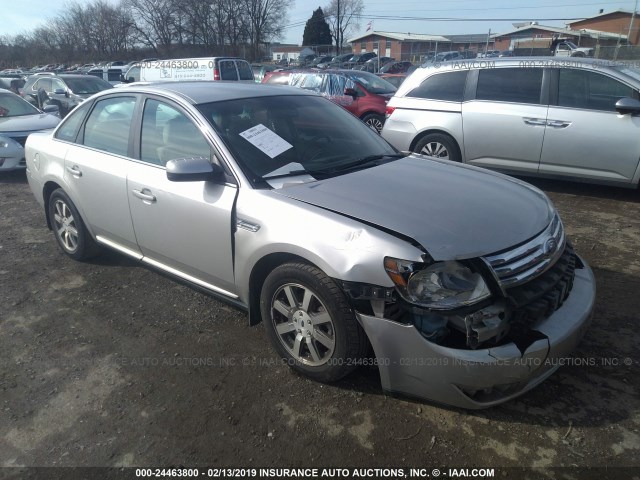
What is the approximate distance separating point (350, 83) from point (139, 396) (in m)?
10.1

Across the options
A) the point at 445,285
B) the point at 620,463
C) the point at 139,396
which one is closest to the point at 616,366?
the point at 620,463

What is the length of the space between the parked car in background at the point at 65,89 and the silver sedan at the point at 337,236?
10622mm

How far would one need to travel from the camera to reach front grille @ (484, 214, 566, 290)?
7.70 feet

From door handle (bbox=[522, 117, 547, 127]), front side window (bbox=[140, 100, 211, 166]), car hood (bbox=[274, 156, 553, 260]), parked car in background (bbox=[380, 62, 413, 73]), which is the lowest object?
car hood (bbox=[274, 156, 553, 260])

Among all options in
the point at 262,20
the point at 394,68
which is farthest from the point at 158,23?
the point at 394,68

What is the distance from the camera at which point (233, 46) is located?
195ft

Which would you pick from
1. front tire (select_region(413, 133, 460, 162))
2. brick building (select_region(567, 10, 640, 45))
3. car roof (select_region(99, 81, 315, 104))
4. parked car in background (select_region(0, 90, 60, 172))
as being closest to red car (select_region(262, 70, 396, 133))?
front tire (select_region(413, 133, 460, 162))

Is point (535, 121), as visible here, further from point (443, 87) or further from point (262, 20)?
point (262, 20)

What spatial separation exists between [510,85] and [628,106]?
1.44 meters

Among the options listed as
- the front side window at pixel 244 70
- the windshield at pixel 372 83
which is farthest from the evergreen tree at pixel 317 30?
the windshield at pixel 372 83

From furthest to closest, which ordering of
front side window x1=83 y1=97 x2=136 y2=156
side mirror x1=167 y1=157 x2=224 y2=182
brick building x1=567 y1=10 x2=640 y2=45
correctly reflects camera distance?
brick building x1=567 y1=10 x2=640 y2=45, front side window x1=83 y1=97 x2=136 y2=156, side mirror x1=167 y1=157 x2=224 y2=182

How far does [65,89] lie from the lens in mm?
13383

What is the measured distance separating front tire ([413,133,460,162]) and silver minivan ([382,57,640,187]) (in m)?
0.01

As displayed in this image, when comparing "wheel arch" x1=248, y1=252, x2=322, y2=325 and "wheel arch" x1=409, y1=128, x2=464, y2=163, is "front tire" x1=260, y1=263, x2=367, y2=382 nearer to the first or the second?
"wheel arch" x1=248, y1=252, x2=322, y2=325
